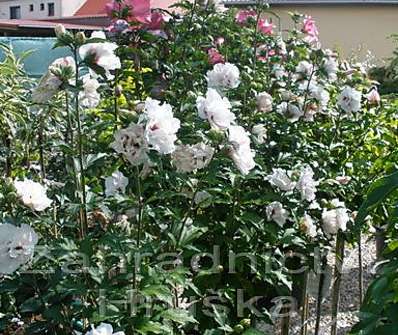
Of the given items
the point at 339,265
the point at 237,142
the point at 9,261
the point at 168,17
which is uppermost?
the point at 168,17

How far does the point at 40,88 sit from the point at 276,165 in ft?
3.67

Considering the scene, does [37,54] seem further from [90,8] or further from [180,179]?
[90,8]

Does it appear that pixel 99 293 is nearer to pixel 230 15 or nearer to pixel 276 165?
pixel 276 165

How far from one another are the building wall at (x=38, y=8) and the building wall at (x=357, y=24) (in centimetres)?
755

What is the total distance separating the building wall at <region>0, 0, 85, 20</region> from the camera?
20.8 m

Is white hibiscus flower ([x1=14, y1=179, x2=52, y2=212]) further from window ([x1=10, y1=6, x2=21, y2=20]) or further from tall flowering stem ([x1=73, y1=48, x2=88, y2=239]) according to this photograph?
window ([x1=10, y1=6, x2=21, y2=20])

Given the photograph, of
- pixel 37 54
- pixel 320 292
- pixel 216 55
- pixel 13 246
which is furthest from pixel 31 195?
pixel 37 54

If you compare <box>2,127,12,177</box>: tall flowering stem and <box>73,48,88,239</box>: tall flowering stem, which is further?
<box>2,127,12,177</box>: tall flowering stem

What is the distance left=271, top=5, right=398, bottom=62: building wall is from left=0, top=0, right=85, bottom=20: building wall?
7554 mm

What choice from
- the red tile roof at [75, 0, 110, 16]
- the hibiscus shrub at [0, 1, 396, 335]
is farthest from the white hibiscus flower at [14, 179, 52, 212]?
the red tile roof at [75, 0, 110, 16]

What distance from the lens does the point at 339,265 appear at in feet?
9.33

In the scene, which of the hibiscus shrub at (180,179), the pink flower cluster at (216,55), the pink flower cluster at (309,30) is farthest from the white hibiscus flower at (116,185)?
the pink flower cluster at (309,30)

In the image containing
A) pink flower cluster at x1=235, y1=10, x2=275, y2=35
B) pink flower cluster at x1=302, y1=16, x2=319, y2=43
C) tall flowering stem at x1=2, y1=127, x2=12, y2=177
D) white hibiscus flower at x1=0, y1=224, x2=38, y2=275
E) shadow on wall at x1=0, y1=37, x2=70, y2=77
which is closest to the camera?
white hibiscus flower at x1=0, y1=224, x2=38, y2=275

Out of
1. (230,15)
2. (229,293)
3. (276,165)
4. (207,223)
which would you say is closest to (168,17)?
(230,15)
